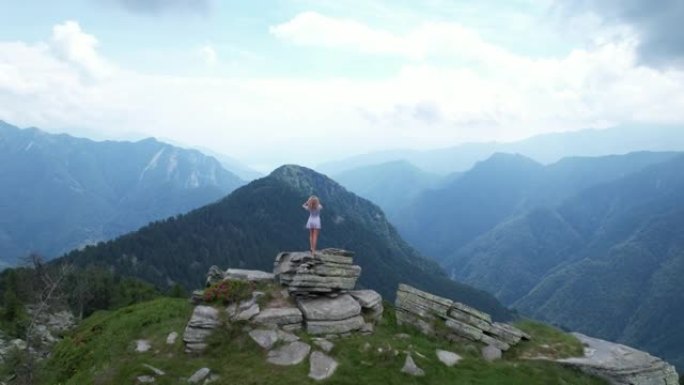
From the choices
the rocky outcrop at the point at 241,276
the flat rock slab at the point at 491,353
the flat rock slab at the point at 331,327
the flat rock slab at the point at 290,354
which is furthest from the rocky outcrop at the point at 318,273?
the flat rock slab at the point at 491,353

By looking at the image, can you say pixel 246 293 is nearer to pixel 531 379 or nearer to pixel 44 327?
pixel 531 379

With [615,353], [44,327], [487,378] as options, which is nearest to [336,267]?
[487,378]

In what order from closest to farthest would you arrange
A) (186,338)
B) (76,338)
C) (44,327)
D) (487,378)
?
(487,378) < (186,338) < (76,338) < (44,327)

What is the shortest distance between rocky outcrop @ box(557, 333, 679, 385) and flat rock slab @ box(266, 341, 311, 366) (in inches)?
567

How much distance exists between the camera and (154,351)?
1198 inches

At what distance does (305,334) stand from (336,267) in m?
5.49

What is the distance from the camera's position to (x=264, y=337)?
29.5 meters

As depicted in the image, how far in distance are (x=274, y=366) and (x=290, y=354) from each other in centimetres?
120

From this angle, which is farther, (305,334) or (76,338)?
(76,338)

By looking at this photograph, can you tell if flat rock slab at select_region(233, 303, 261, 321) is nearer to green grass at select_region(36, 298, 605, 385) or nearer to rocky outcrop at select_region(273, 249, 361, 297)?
green grass at select_region(36, 298, 605, 385)

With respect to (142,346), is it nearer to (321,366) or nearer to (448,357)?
(321,366)

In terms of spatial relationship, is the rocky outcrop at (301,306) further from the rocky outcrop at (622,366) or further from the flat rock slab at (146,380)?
the rocky outcrop at (622,366)

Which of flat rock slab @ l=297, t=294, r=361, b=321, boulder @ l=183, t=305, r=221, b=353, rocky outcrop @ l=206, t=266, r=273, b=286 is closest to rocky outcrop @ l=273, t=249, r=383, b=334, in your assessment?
flat rock slab @ l=297, t=294, r=361, b=321

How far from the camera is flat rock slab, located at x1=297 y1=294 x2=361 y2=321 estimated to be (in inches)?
1219
